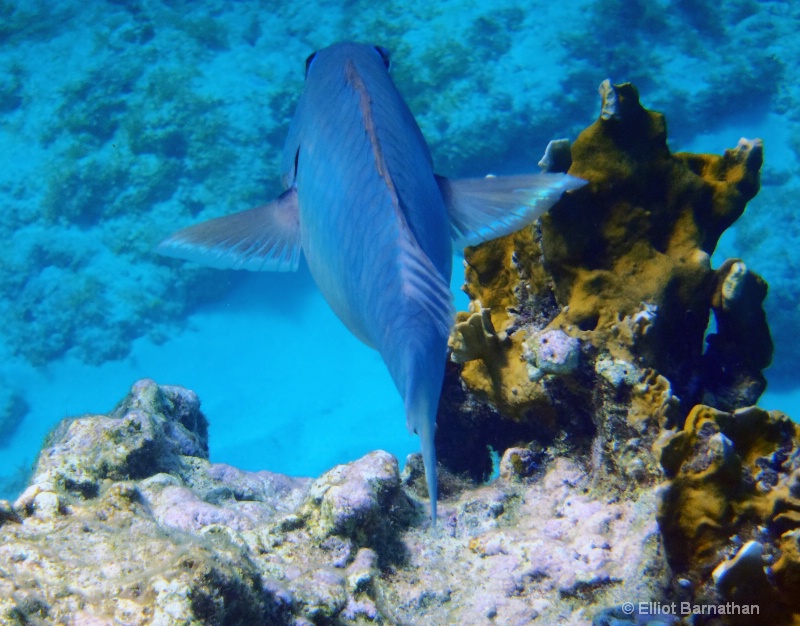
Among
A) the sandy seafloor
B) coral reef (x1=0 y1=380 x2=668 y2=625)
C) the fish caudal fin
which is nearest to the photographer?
the fish caudal fin

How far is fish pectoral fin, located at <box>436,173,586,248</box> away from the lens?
5.41 feet

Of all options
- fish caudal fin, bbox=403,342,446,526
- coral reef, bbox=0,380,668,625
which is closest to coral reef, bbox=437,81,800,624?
coral reef, bbox=0,380,668,625

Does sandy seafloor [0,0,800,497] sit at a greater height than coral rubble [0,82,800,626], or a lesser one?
greater

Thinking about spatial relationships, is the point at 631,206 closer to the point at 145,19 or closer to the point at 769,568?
the point at 769,568

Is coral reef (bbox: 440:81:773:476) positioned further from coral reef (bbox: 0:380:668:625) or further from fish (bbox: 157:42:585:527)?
fish (bbox: 157:42:585:527)

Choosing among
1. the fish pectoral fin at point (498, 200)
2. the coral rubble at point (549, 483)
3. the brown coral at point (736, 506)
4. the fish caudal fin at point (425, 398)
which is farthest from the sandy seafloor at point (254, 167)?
the fish caudal fin at point (425, 398)

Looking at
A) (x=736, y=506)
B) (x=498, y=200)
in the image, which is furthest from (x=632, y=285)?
(x=498, y=200)

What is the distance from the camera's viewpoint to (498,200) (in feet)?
5.53

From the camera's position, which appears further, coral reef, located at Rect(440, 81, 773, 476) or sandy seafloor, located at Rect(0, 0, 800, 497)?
sandy seafloor, located at Rect(0, 0, 800, 497)

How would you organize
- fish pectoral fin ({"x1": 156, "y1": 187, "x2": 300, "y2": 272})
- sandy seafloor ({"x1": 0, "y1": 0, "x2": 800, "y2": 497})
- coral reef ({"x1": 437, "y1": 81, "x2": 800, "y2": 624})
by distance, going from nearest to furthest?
fish pectoral fin ({"x1": 156, "y1": 187, "x2": 300, "y2": 272})
coral reef ({"x1": 437, "y1": 81, "x2": 800, "y2": 624})
sandy seafloor ({"x1": 0, "y1": 0, "x2": 800, "y2": 497})

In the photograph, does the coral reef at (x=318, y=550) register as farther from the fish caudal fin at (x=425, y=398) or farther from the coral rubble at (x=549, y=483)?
the fish caudal fin at (x=425, y=398)

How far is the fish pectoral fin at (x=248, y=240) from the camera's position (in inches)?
73.2

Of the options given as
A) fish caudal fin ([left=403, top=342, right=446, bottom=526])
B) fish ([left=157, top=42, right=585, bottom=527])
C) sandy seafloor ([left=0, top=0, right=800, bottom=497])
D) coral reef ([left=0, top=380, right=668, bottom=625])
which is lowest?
coral reef ([left=0, top=380, right=668, bottom=625])

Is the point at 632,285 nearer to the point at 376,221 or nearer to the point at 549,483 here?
the point at 549,483
